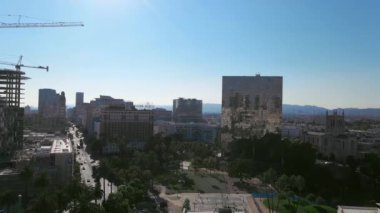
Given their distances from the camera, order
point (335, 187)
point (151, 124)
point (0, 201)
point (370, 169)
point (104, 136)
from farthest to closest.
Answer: point (151, 124) → point (104, 136) → point (370, 169) → point (335, 187) → point (0, 201)

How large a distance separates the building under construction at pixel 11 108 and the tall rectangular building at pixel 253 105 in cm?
2499

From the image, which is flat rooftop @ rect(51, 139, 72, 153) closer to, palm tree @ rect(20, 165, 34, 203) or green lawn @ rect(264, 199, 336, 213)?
palm tree @ rect(20, 165, 34, 203)

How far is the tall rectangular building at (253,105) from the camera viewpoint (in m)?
52.0

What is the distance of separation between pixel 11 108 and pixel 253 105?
2932 centimetres

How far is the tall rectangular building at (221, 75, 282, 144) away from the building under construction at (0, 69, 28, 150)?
24988mm

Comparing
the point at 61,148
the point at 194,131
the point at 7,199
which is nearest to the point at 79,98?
the point at 194,131

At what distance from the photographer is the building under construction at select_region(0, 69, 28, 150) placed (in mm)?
37875

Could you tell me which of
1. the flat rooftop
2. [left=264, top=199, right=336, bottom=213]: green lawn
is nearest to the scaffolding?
the flat rooftop

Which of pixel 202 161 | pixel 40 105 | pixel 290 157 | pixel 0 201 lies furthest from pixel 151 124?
pixel 40 105

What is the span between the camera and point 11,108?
39.5 meters

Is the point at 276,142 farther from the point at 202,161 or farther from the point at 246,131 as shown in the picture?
the point at 246,131

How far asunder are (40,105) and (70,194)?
8805 cm

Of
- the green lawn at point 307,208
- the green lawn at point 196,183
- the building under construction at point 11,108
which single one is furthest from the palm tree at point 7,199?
the building under construction at point 11,108

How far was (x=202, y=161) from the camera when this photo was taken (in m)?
37.1
